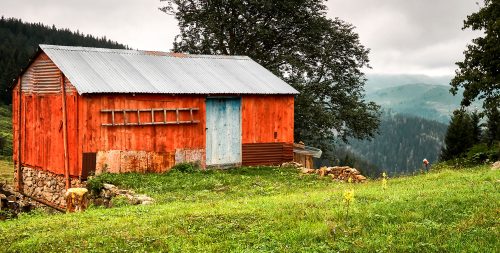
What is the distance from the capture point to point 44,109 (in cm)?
2294

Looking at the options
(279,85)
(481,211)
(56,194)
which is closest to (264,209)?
(481,211)

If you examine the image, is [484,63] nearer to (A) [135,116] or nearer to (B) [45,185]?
(A) [135,116]

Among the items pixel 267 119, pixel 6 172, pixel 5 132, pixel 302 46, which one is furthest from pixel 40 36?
pixel 267 119

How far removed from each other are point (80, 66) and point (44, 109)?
274cm

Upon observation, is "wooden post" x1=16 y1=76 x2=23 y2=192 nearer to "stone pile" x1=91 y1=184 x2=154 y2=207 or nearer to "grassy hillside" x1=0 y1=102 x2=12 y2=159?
"stone pile" x1=91 y1=184 x2=154 y2=207

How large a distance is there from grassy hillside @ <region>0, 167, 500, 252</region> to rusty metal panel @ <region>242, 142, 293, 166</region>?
36.5ft

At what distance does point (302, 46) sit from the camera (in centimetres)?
3844

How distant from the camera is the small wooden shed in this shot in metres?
20.7

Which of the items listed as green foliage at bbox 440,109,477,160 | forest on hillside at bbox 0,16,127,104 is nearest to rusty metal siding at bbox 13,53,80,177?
green foliage at bbox 440,109,477,160

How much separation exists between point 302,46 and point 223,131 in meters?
16.5

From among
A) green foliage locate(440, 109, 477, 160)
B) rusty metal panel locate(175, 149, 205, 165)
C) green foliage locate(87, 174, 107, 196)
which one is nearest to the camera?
green foliage locate(87, 174, 107, 196)

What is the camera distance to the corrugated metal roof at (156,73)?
70.5 feet

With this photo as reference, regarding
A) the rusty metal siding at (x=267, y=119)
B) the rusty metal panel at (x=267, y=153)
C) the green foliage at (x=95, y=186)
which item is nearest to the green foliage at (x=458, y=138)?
the rusty metal siding at (x=267, y=119)

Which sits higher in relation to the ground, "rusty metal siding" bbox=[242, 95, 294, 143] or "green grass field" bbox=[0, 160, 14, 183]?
"rusty metal siding" bbox=[242, 95, 294, 143]
